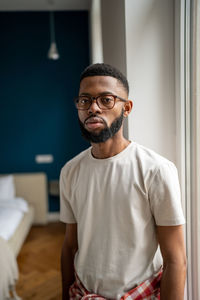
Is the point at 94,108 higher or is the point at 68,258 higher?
the point at 94,108

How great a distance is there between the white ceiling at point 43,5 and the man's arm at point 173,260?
10.8ft

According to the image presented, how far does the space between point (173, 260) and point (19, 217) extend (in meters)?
2.47

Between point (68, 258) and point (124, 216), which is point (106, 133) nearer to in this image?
point (124, 216)

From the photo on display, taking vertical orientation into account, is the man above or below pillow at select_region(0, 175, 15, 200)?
above

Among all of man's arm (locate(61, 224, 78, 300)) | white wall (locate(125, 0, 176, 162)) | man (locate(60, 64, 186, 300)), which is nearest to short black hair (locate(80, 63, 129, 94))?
man (locate(60, 64, 186, 300))

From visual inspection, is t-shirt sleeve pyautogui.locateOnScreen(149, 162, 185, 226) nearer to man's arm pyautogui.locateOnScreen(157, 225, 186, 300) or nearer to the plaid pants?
man's arm pyautogui.locateOnScreen(157, 225, 186, 300)

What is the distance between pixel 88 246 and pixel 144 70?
0.73 m

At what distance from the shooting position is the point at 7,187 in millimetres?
3406

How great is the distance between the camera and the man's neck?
0.88m

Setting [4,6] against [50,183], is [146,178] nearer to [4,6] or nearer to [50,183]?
[50,183]

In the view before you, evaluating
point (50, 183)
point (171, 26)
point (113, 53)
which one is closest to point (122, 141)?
point (171, 26)

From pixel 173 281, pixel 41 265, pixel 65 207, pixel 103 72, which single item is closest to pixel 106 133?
pixel 103 72

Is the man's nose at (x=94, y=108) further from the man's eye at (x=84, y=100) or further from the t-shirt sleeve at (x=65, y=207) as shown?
the t-shirt sleeve at (x=65, y=207)

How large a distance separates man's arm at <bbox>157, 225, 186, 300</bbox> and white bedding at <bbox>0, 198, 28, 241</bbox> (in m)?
1.90
